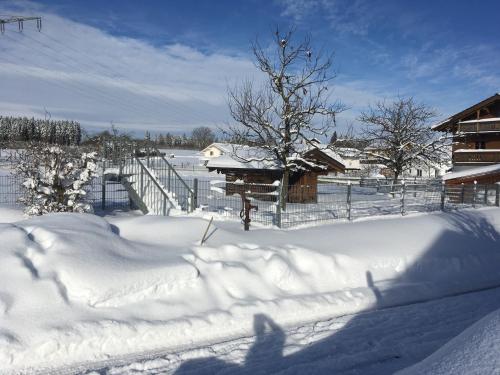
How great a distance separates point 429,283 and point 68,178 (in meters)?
8.57

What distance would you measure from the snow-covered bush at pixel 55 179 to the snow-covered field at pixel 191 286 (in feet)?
6.94

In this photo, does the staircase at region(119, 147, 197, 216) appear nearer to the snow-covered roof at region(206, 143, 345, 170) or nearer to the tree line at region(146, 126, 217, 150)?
the snow-covered roof at region(206, 143, 345, 170)

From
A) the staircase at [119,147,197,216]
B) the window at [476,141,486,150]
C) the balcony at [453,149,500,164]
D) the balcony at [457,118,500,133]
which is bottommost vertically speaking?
the staircase at [119,147,197,216]

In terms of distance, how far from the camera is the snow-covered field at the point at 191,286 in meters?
4.66

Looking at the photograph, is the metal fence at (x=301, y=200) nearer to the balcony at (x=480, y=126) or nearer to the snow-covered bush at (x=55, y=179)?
the snow-covered bush at (x=55, y=179)

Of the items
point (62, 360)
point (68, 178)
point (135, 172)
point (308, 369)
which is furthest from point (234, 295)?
point (135, 172)

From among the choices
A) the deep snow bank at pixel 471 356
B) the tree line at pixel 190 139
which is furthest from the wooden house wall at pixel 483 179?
the tree line at pixel 190 139

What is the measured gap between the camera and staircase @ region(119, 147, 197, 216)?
429 inches

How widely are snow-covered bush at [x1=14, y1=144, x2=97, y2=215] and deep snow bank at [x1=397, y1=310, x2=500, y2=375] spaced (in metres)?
8.63

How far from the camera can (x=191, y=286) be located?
603cm

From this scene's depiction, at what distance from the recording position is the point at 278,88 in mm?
18375

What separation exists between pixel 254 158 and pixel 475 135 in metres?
17.5

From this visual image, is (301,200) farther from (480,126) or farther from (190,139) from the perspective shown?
(190,139)

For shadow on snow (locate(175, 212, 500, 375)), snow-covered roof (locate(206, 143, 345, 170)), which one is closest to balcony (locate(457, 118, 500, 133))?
snow-covered roof (locate(206, 143, 345, 170))
